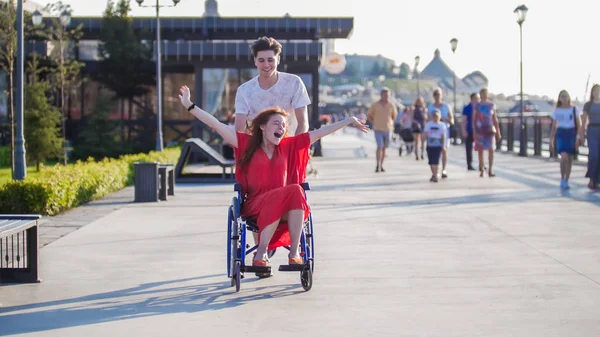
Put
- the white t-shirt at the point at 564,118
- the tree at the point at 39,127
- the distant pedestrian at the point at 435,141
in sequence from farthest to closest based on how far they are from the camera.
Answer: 1. the tree at the point at 39,127
2. the distant pedestrian at the point at 435,141
3. the white t-shirt at the point at 564,118

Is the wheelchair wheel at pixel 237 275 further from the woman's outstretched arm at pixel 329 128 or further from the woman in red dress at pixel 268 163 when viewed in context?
the woman's outstretched arm at pixel 329 128

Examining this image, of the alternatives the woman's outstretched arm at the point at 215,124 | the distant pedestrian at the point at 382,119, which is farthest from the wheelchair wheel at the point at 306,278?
the distant pedestrian at the point at 382,119

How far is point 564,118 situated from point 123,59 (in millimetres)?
25240

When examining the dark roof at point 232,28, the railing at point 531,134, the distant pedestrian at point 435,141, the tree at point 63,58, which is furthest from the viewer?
the dark roof at point 232,28

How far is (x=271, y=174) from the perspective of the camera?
324 inches

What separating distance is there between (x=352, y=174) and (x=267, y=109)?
49.3ft

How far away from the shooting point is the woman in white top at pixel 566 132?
18.0 meters

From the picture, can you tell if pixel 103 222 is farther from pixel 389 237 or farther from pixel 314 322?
pixel 314 322

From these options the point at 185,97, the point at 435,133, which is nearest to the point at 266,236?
the point at 185,97

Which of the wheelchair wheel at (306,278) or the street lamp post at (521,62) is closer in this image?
the wheelchair wheel at (306,278)

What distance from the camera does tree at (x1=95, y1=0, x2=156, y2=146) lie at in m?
41.4

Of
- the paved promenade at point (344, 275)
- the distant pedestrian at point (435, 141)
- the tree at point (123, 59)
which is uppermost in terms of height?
the tree at point (123, 59)

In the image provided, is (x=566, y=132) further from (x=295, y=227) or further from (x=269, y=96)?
(x=295, y=227)

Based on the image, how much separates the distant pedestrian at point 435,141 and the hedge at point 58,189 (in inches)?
217
